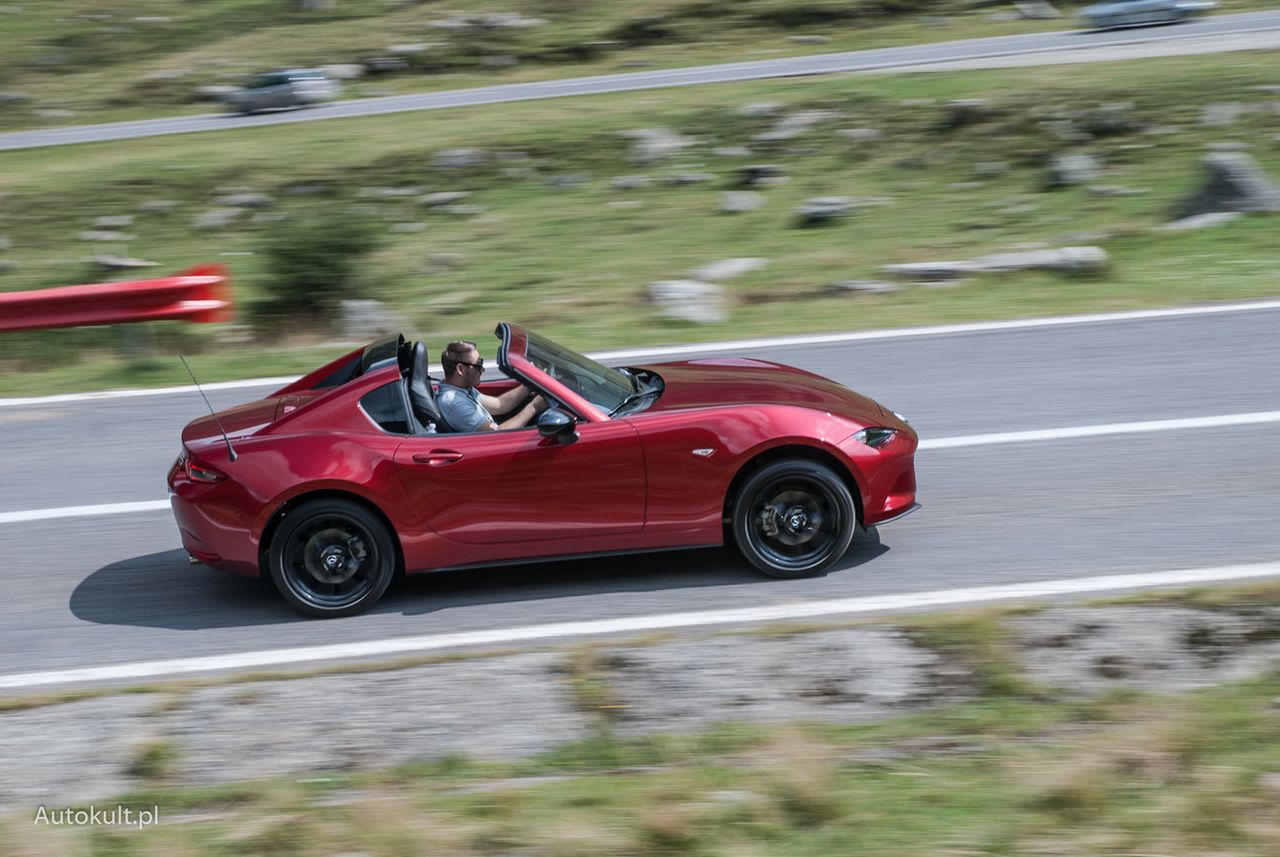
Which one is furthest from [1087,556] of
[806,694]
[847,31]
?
[847,31]

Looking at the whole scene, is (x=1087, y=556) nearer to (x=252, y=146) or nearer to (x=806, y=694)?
(x=806, y=694)

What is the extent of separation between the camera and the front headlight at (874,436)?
733cm

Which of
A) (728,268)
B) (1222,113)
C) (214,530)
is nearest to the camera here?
(214,530)

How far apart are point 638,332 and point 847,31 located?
22.6m

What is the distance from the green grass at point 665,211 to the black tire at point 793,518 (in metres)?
5.56

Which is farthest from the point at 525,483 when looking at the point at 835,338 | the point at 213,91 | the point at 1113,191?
the point at 213,91

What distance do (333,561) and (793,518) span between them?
2380 millimetres

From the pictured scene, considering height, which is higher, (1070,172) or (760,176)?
(760,176)

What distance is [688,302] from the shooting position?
13.8 meters

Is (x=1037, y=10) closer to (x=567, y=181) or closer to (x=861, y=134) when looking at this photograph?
(x=861, y=134)

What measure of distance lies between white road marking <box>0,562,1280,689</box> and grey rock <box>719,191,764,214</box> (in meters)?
12.0

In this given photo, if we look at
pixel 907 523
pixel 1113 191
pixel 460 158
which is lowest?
pixel 907 523

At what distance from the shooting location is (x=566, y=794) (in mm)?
5184

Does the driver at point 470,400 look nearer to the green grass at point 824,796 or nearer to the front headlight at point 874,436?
the front headlight at point 874,436
